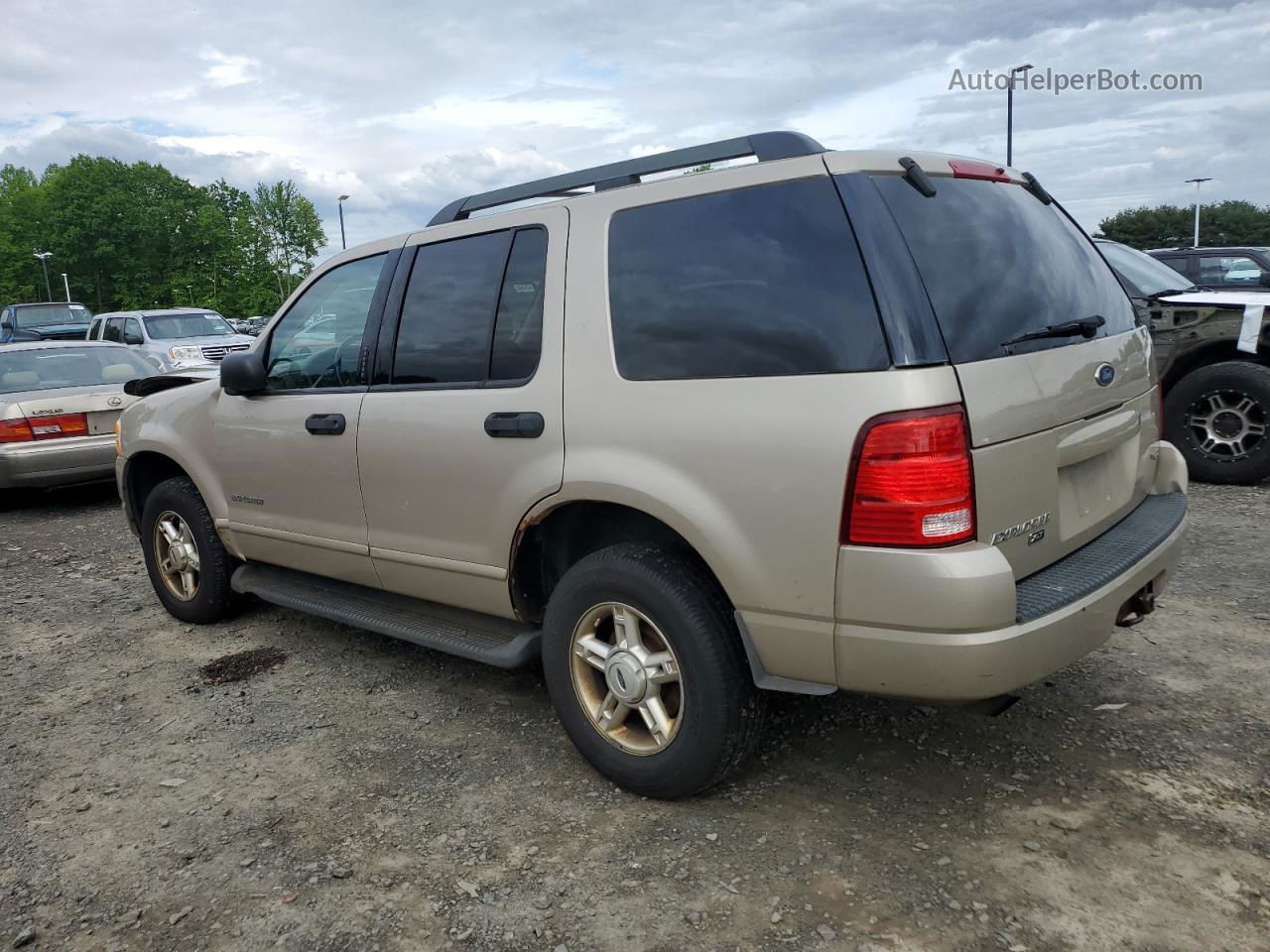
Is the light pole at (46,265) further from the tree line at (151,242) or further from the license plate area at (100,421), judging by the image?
the license plate area at (100,421)

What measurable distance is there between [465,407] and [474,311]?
0.36 metres

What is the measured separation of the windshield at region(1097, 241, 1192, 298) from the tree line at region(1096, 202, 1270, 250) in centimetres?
6160

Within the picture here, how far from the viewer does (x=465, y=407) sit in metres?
3.38

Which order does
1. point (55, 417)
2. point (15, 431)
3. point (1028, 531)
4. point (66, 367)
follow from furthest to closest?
point (66, 367) → point (55, 417) → point (15, 431) → point (1028, 531)

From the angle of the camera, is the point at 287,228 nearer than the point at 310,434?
No

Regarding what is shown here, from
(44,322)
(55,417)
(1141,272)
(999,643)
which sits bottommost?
(999,643)

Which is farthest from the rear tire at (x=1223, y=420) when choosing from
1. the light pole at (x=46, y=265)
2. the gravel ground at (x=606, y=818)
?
the light pole at (x=46, y=265)

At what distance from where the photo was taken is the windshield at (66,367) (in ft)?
27.6

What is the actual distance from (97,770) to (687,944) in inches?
90.5

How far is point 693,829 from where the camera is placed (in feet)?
9.43

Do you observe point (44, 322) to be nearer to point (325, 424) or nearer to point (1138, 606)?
point (325, 424)

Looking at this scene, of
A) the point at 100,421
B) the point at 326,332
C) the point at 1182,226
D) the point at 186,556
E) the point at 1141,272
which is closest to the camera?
the point at 326,332

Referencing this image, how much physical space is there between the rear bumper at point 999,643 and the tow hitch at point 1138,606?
106mm

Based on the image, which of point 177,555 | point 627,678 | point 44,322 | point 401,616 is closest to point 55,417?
point 177,555
